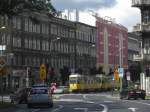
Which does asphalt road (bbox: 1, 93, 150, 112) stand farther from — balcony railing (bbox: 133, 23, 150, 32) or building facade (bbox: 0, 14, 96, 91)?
building facade (bbox: 0, 14, 96, 91)

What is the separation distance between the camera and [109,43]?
158m

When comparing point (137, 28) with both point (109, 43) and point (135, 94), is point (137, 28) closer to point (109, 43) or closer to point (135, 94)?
point (135, 94)

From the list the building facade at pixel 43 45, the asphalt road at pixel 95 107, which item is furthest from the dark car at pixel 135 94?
the building facade at pixel 43 45

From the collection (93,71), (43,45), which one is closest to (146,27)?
(43,45)

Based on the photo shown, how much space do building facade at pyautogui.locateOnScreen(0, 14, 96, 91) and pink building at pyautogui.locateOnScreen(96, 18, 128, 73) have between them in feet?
13.3

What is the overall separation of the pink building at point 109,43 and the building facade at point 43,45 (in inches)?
159

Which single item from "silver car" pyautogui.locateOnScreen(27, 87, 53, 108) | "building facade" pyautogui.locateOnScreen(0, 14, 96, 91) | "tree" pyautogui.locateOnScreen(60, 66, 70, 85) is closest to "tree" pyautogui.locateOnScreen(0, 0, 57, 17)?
"silver car" pyautogui.locateOnScreen(27, 87, 53, 108)

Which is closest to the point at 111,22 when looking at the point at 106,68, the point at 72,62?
the point at 106,68

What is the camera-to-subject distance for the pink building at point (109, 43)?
497 feet

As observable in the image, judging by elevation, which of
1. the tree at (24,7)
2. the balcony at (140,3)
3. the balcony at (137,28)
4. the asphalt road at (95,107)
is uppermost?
the balcony at (140,3)

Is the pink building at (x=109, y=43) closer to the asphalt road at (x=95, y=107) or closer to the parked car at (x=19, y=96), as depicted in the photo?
the parked car at (x=19, y=96)

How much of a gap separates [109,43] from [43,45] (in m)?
42.2

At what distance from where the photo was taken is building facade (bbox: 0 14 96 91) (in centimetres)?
10525

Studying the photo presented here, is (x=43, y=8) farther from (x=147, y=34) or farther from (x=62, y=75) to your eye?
(x=62, y=75)
